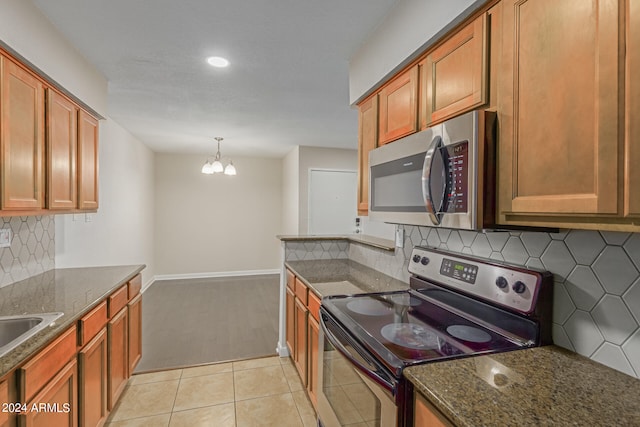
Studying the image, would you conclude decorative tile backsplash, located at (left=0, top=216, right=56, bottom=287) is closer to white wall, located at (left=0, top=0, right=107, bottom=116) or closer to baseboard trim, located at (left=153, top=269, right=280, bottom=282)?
white wall, located at (left=0, top=0, right=107, bottom=116)

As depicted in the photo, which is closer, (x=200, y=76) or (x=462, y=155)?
(x=462, y=155)

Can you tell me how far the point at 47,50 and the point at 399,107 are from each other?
200cm

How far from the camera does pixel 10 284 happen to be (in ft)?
6.49

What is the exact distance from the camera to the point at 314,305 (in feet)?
6.61

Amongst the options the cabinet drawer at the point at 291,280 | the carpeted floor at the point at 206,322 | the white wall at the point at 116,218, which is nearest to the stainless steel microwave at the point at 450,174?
the cabinet drawer at the point at 291,280

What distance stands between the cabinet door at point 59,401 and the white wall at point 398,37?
2153 mm

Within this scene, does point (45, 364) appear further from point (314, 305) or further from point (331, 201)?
point (331, 201)

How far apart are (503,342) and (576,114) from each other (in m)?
0.82

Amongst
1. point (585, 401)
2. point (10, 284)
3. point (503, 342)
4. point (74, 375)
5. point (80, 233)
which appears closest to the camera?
point (585, 401)

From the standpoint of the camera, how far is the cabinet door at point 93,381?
5.19ft

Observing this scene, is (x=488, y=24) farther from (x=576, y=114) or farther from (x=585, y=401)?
(x=585, y=401)

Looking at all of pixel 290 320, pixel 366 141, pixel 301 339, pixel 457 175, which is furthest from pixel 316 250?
pixel 457 175

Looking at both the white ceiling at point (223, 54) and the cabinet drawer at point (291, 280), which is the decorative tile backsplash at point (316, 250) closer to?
the cabinet drawer at point (291, 280)

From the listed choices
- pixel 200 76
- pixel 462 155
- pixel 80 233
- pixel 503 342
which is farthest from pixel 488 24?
pixel 80 233
